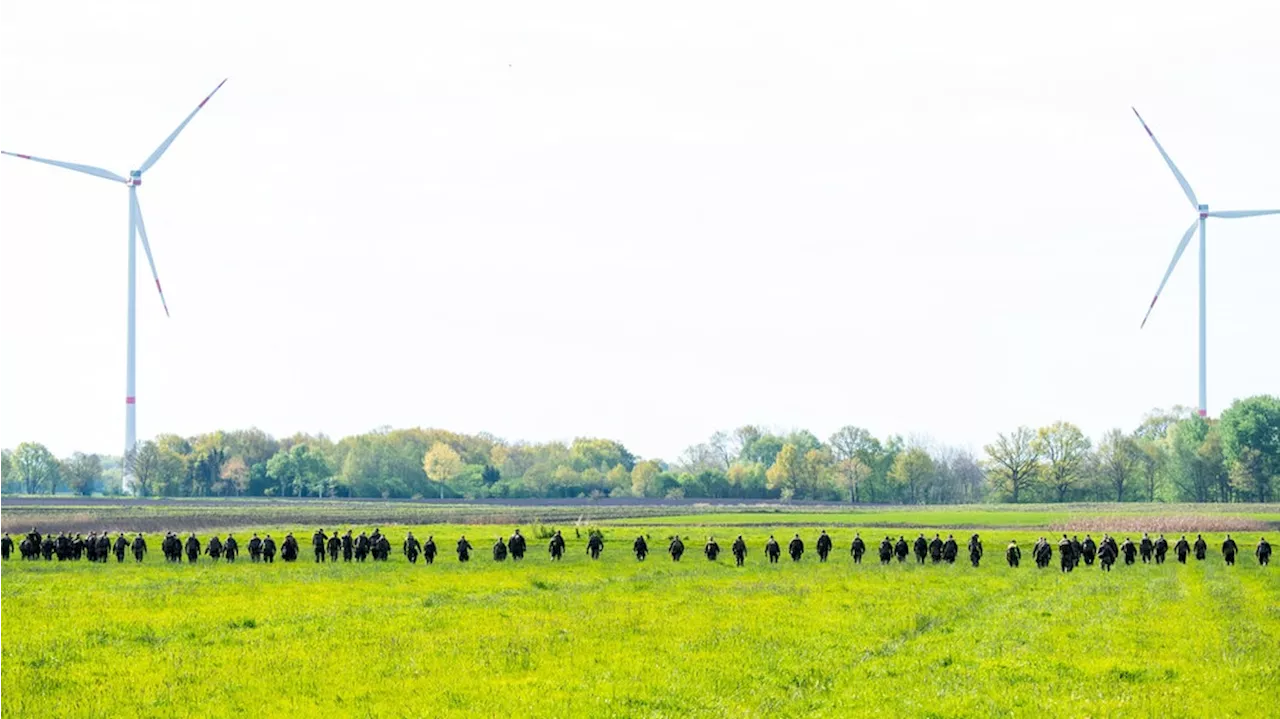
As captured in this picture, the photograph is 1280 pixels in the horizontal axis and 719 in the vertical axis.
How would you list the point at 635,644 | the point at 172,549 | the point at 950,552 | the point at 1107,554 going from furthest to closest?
1. the point at 172,549
2. the point at 950,552
3. the point at 1107,554
4. the point at 635,644

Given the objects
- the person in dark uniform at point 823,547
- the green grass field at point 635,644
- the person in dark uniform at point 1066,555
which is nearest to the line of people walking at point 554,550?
the person in dark uniform at point 823,547

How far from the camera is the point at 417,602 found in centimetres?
3853

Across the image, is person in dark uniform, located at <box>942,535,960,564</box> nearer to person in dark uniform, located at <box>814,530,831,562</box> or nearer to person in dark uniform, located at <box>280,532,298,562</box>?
person in dark uniform, located at <box>814,530,831,562</box>

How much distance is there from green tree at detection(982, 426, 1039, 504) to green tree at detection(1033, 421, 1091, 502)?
1285mm

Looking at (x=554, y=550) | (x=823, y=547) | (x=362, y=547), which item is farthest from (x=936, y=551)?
(x=362, y=547)

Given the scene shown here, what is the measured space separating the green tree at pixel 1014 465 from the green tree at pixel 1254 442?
2110 centimetres

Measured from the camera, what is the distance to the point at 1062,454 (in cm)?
17412

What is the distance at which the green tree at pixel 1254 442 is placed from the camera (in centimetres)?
15662

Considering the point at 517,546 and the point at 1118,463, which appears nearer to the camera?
the point at 517,546

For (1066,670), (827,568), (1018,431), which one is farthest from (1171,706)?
(1018,431)

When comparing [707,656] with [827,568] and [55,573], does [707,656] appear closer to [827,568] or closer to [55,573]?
[827,568]

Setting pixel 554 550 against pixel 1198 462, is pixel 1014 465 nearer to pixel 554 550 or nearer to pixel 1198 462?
pixel 1198 462

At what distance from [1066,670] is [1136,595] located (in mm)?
17914

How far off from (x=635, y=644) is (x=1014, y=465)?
147417 mm
